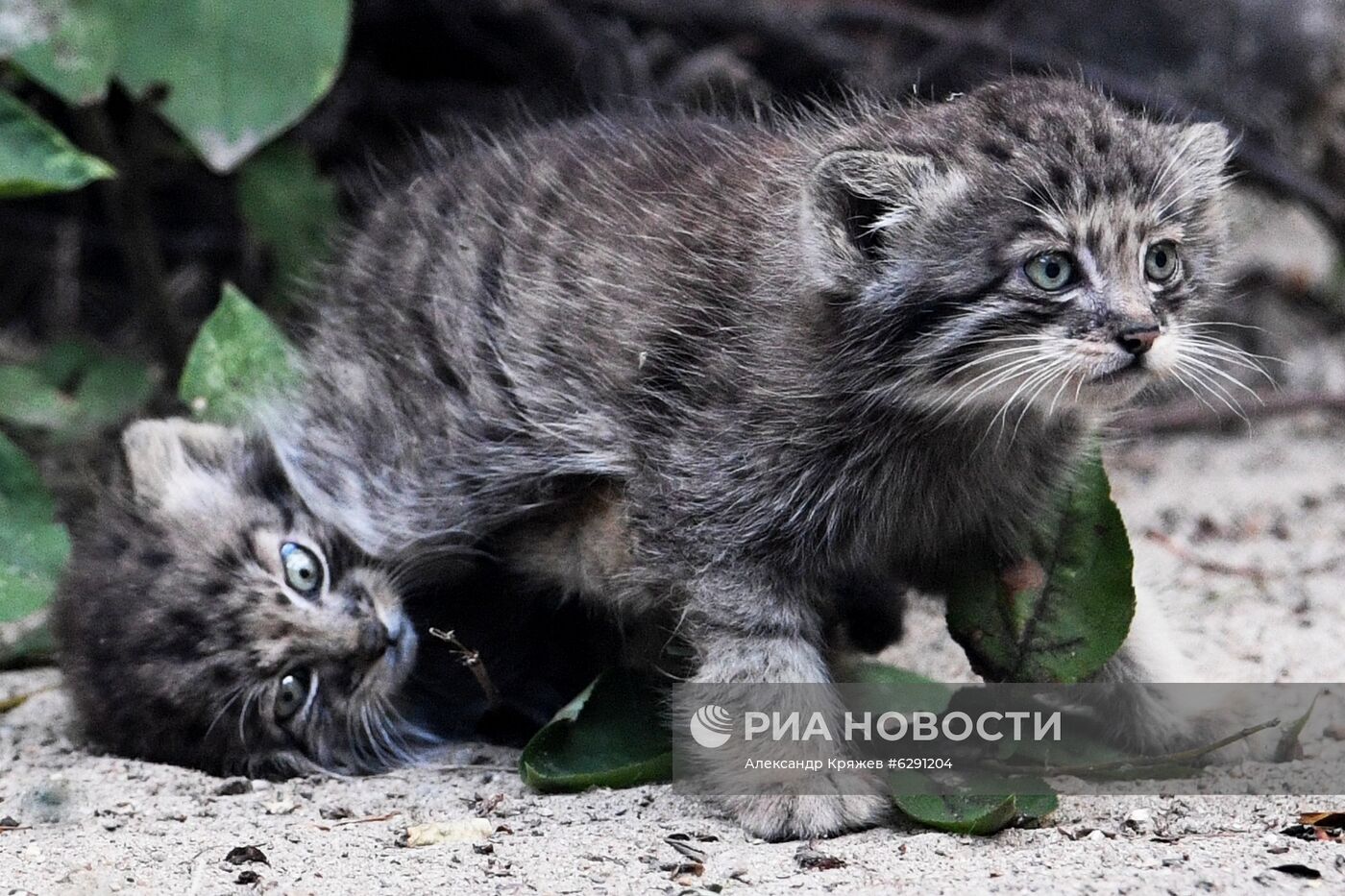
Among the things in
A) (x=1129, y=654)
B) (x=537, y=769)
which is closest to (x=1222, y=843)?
(x=1129, y=654)

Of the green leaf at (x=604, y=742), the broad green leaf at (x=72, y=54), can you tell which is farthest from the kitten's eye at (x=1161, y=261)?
the broad green leaf at (x=72, y=54)

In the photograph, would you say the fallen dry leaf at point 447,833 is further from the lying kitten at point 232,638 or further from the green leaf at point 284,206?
the green leaf at point 284,206

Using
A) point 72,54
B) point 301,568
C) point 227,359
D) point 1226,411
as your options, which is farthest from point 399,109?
point 1226,411

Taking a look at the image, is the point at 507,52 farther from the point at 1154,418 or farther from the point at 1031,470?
the point at 1031,470

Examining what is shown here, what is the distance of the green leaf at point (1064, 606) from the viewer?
425cm

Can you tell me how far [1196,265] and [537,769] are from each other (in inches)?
85.4

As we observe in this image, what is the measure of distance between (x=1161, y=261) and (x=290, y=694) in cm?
266

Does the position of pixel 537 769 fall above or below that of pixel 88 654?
above

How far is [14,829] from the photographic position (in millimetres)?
3982

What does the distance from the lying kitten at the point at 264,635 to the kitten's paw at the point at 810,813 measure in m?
0.98

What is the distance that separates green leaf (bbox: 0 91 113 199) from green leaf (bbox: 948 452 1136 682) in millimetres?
3035

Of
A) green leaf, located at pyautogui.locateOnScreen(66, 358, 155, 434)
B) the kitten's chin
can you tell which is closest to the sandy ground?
the kitten's chin

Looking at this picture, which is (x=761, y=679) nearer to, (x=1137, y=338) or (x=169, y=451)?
(x=1137, y=338)

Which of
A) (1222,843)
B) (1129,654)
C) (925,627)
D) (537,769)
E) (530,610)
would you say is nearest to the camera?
(1222,843)
